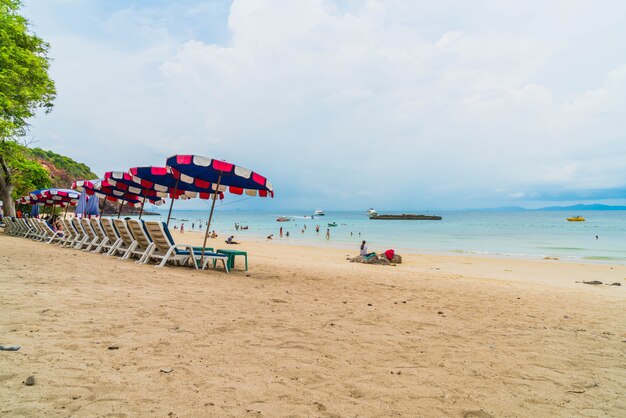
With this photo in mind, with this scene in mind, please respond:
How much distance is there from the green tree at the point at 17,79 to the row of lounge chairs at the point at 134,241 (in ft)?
15.2

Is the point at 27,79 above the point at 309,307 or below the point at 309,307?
above

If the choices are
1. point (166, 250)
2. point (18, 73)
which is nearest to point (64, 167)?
point (18, 73)

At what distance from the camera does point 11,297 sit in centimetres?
418

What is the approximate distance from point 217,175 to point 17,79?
1063 cm

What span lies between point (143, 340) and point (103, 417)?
1.32 m

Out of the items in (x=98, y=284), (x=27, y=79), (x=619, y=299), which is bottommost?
(x=619, y=299)

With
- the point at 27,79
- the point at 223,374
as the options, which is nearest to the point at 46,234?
the point at 27,79

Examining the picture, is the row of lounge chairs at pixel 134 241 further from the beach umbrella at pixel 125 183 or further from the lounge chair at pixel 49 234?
the beach umbrella at pixel 125 183

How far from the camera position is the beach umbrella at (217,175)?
7.71 metres

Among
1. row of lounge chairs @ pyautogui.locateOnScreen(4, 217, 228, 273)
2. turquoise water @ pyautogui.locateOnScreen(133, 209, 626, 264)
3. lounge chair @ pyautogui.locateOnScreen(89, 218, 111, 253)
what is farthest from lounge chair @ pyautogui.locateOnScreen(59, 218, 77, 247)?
turquoise water @ pyautogui.locateOnScreen(133, 209, 626, 264)

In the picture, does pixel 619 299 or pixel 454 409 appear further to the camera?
pixel 619 299

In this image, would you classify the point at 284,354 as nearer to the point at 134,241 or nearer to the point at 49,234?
the point at 134,241

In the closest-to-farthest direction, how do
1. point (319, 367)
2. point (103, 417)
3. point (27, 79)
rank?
point (103, 417) < point (319, 367) < point (27, 79)

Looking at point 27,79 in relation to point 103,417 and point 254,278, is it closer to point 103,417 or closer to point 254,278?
point 254,278
